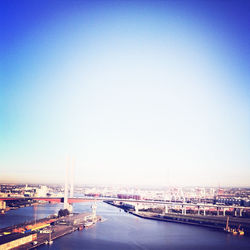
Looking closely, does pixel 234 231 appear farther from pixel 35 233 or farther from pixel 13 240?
pixel 13 240

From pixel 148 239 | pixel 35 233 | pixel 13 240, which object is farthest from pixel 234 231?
pixel 13 240

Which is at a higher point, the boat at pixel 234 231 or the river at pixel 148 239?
the river at pixel 148 239

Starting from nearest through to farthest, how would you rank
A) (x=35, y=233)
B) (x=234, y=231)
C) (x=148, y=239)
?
(x=35, y=233) < (x=148, y=239) < (x=234, y=231)

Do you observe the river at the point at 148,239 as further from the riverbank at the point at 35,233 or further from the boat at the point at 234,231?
the boat at the point at 234,231

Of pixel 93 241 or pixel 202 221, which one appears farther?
pixel 202 221

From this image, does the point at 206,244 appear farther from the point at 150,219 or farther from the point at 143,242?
the point at 150,219

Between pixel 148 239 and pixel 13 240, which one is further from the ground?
pixel 13 240

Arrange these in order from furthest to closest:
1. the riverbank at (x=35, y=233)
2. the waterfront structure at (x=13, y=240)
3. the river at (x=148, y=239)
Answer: the river at (x=148, y=239), the riverbank at (x=35, y=233), the waterfront structure at (x=13, y=240)

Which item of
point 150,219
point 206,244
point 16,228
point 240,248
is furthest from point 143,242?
point 150,219

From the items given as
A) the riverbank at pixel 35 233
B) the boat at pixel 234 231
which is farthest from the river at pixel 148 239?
the boat at pixel 234 231

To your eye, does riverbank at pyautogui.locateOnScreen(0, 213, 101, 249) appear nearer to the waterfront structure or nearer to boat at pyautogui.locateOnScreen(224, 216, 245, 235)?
the waterfront structure

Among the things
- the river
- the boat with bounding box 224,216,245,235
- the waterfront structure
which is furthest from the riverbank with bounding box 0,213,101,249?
the boat with bounding box 224,216,245,235
